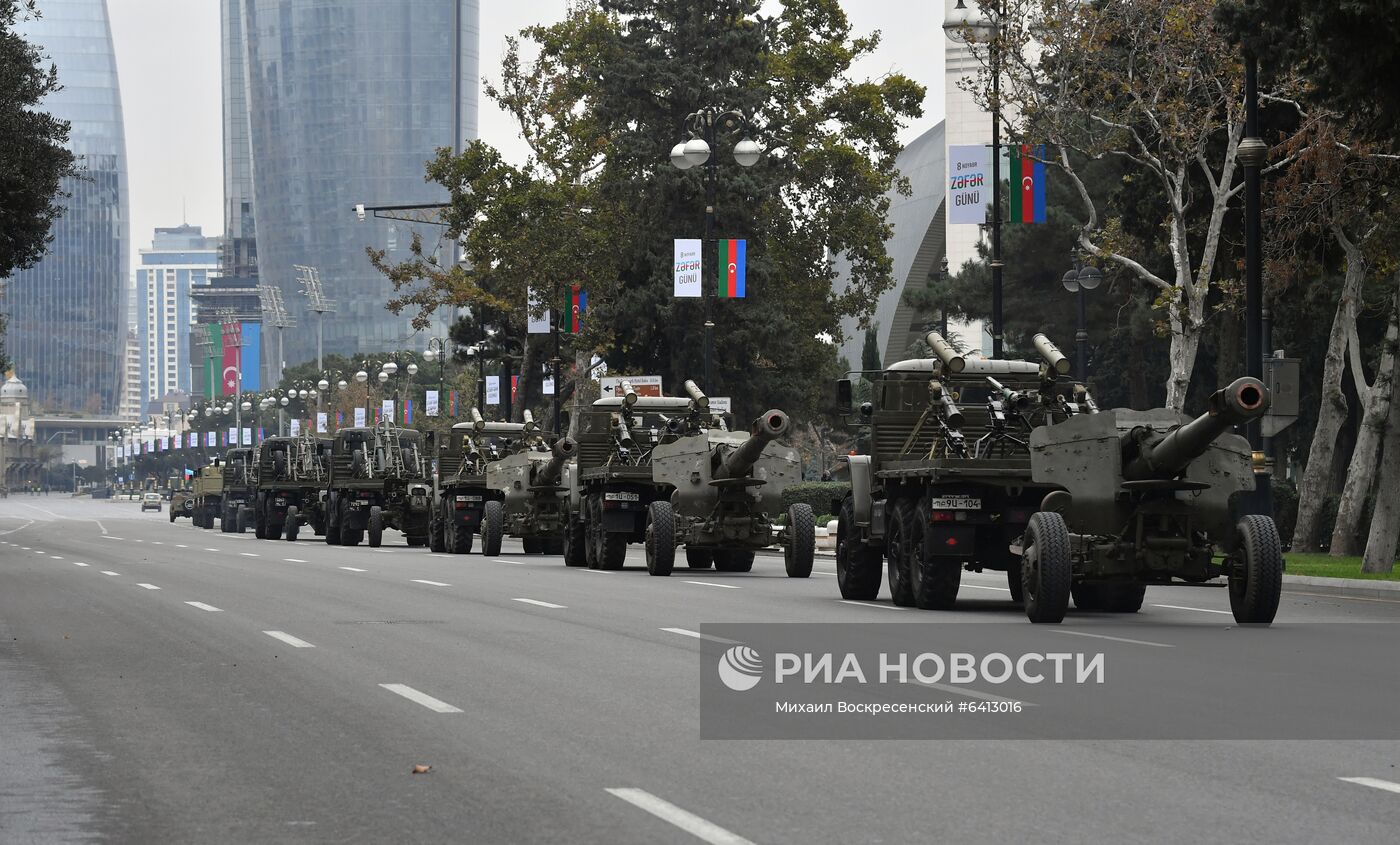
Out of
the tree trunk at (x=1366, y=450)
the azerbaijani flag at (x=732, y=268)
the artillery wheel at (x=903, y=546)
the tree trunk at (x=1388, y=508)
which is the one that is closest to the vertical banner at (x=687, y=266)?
the azerbaijani flag at (x=732, y=268)

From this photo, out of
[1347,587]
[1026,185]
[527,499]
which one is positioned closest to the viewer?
[1347,587]

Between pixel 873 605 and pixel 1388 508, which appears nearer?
pixel 873 605

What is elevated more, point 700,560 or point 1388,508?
point 1388,508

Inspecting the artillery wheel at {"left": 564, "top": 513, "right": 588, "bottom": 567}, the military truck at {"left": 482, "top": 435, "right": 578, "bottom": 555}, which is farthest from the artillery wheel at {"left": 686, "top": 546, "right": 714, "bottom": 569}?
the military truck at {"left": 482, "top": 435, "right": 578, "bottom": 555}

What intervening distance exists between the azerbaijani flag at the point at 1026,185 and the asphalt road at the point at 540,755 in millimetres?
18985

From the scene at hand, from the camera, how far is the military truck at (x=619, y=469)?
3123 centimetres

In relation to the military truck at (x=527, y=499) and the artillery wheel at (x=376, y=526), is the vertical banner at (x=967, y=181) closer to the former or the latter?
the military truck at (x=527, y=499)

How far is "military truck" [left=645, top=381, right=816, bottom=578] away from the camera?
28.9 meters

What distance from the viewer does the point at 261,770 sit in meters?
9.93

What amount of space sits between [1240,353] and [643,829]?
1522 inches

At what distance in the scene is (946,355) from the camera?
22734 millimetres

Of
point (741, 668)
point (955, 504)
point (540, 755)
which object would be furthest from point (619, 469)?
point (540, 755)

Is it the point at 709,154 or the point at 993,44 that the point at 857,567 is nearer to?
the point at 993,44

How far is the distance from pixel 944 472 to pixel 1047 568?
2397 mm
